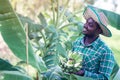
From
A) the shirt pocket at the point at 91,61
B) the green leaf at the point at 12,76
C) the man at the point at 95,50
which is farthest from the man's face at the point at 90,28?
the green leaf at the point at 12,76

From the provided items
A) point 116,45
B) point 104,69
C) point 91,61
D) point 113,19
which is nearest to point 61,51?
point 91,61

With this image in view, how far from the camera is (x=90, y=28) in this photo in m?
2.45

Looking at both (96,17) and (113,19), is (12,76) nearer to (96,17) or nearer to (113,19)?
(96,17)

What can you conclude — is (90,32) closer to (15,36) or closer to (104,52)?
(104,52)

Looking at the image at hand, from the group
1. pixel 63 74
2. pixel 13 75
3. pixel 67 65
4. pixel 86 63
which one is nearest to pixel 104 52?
pixel 86 63

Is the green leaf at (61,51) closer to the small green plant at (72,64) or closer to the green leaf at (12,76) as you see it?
the small green plant at (72,64)

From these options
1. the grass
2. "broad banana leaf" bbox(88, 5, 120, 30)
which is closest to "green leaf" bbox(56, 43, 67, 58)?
"broad banana leaf" bbox(88, 5, 120, 30)

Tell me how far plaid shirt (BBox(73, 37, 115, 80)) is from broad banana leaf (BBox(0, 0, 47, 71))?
2.38 ft

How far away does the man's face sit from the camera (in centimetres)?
245

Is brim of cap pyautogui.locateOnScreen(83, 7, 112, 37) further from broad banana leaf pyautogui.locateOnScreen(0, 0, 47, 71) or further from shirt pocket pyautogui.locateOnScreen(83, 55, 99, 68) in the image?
broad banana leaf pyautogui.locateOnScreen(0, 0, 47, 71)

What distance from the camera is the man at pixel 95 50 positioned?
236cm

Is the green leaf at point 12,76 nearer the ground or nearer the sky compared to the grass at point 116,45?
nearer the sky

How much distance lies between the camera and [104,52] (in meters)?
2.40

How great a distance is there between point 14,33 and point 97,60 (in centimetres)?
87
